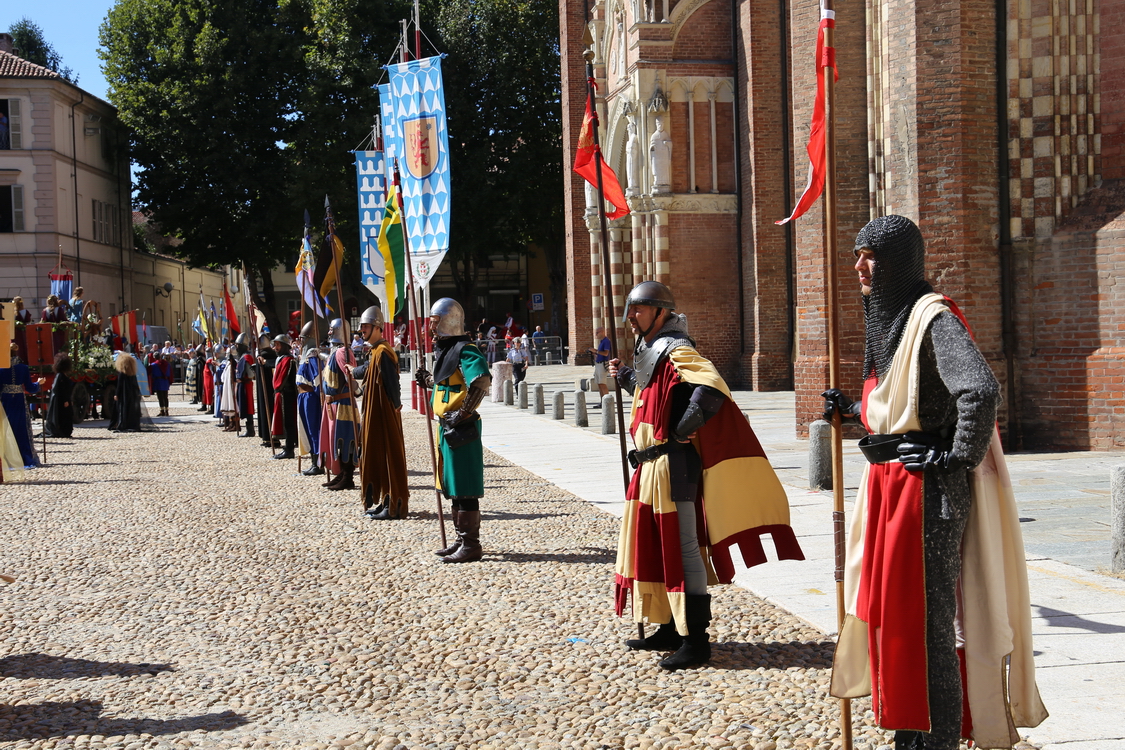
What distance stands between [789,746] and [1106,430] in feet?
30.5

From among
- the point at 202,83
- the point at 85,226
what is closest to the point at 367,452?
the point at 202,83

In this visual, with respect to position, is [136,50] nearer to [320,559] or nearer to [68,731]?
[320,559]

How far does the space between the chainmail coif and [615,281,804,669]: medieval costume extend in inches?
60.8

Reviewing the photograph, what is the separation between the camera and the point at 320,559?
8.44m

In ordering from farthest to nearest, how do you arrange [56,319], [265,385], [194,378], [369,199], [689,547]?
[194,378], [56,319], [369,199], [265,385], [689,547]

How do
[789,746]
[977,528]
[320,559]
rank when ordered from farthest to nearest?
[320,559] → [789,746] → [977,528]

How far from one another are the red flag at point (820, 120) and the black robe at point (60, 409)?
16.7m

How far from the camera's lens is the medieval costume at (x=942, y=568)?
344 cm

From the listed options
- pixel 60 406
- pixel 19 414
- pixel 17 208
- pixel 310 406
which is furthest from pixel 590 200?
pixel 17 208

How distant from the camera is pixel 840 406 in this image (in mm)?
3898

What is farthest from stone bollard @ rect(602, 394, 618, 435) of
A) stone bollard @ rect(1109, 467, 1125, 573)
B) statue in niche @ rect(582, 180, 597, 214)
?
statue in niche @ rect(582, 180, 597, 214)

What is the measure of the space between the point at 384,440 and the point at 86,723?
586 centimetres

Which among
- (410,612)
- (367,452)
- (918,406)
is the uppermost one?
(918,406)

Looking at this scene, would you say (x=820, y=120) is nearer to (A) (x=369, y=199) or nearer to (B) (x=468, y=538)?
(B) (x=468, y=538)
